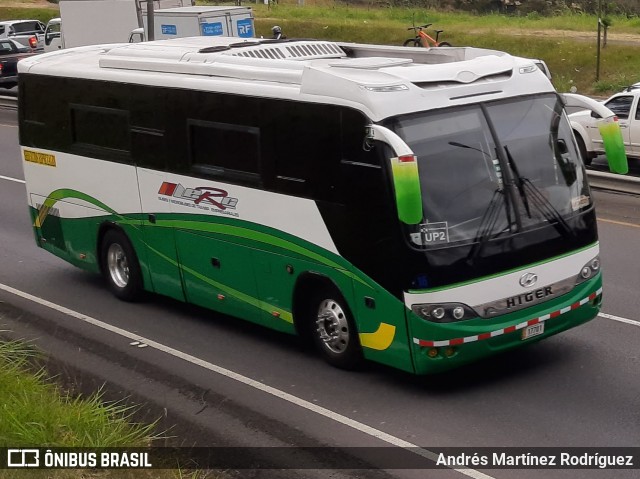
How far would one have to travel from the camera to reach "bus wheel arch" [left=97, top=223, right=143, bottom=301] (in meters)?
13.1

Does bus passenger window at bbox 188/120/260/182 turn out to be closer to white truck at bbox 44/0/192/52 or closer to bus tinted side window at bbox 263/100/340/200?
bus tinted side window at bbox 263/100/340/200

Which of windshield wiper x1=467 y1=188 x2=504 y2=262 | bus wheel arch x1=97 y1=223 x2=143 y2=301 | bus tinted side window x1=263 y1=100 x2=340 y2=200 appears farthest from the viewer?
bus wheel arch x1=97 y1=223 x2=143 y2=301

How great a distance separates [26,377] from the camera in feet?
33.0

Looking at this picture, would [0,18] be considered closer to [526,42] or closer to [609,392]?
[526,42]

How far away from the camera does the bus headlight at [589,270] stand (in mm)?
10211

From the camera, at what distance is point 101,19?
37.9m

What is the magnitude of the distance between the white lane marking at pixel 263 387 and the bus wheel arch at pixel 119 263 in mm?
589

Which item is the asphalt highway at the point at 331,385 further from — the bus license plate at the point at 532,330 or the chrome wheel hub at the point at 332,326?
the bus license plate at the point at 532,330

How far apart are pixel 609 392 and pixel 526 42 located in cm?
3012

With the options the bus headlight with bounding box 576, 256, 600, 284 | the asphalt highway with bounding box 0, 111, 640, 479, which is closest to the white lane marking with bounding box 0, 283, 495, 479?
the asphalt highway with bounding box 0, 111, 640, 479

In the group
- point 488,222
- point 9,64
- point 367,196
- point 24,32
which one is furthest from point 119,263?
point 24,32

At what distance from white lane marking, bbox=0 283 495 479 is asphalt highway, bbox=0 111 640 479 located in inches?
0.7

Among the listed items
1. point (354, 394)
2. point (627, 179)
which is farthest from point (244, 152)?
point (627, 179)

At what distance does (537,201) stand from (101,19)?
99.2 feet
